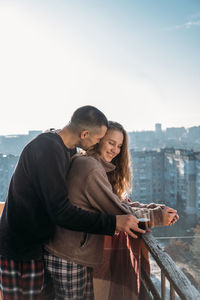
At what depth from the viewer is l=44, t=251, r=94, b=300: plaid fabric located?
90cm

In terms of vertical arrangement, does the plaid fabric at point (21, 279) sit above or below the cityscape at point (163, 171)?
above

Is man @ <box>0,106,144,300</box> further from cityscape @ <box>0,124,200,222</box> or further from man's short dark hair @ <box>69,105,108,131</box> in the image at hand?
cityscape @ <box>0,124,200,222</box>

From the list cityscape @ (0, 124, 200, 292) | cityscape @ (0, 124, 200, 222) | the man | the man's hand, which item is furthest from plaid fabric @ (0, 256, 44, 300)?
cityscape @ (0, 124, 200, 222)

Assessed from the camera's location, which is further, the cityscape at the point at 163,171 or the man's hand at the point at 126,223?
the cityscape at the point at 163,171

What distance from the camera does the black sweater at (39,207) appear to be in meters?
0.79

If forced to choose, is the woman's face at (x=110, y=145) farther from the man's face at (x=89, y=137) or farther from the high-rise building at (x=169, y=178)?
the high-rise building at (x=169, y=178)

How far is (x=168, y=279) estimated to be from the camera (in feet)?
2.44

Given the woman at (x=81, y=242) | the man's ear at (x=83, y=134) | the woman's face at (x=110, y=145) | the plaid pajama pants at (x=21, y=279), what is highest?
the man's ear at (x=83, y=134)

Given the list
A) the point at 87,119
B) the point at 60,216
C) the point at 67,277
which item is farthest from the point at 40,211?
the point at 87,119

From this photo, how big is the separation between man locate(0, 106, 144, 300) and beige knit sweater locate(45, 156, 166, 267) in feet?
0.13

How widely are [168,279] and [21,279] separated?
21.1 inches

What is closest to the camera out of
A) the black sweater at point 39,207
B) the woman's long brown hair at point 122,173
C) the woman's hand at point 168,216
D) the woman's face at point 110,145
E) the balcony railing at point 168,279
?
the balcony railing at point 168,279

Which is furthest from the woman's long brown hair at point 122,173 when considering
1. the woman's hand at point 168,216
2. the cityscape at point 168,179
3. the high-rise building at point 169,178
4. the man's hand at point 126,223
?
the high-rise building at point 169,178

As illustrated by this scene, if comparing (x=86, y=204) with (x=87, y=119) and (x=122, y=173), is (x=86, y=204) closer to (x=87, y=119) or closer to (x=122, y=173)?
(x=87, y=119)
